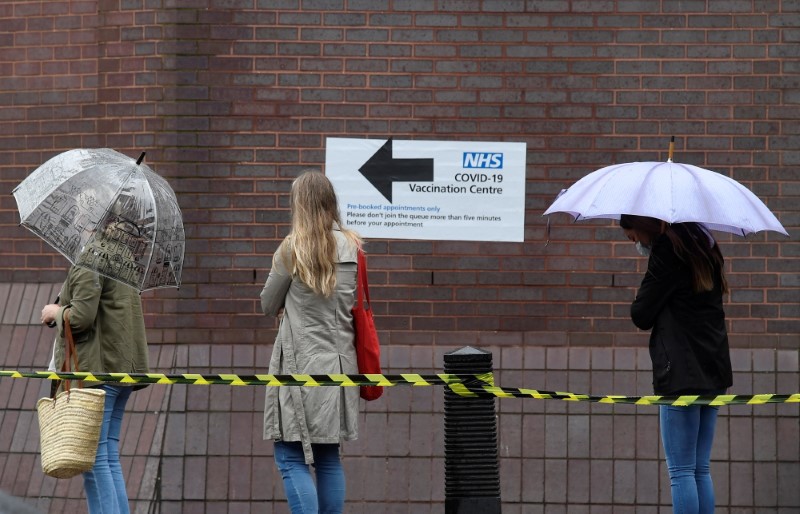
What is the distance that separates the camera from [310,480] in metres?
5.70

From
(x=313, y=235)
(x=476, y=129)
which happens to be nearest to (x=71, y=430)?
(x=313, y=235)

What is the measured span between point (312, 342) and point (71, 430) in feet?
3.87

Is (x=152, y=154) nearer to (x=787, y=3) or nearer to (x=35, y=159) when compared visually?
(x=35, y=159)

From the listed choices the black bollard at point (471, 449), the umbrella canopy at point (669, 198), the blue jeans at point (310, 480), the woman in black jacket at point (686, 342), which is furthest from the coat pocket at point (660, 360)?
the blue jeans at point (310, 480)

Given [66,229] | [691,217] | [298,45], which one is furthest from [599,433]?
[66,229]

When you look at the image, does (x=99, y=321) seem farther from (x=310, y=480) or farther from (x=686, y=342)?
(x=686, y=342)

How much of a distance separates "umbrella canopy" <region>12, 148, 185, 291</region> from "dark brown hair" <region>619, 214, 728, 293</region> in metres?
2.18

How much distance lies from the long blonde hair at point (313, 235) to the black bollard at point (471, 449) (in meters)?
0.83

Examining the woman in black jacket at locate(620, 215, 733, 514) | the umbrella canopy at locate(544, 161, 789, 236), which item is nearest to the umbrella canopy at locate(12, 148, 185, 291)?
the umbrella canopy at locate(544, 161, 789, 236)

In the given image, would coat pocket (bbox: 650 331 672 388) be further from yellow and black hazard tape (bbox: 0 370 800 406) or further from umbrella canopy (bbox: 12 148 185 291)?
umbrella canopy (bbox: 12 148 185 291)

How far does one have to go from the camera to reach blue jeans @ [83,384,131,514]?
6.01m

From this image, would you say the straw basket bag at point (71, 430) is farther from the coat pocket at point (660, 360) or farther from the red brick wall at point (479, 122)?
the coat pocket at point (660, 360)

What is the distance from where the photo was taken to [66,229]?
5.64 metres

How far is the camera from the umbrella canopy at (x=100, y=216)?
5.62 meters
